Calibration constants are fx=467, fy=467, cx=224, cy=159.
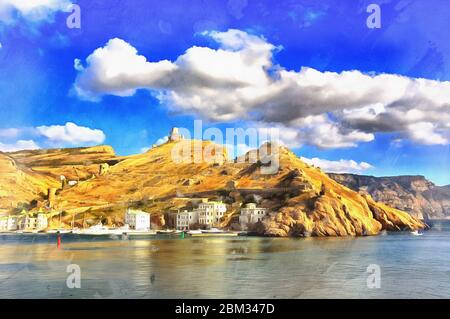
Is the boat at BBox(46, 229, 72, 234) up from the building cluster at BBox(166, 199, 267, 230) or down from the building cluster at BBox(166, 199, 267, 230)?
down

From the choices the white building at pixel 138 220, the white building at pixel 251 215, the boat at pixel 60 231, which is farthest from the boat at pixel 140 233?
the white building at pixel 251 215

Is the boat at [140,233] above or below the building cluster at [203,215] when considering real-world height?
below

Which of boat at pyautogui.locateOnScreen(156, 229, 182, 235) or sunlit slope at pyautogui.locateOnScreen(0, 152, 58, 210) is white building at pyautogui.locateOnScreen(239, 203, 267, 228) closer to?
boat at pyautogui.locateOnScreen(156, 229, 182, 235)

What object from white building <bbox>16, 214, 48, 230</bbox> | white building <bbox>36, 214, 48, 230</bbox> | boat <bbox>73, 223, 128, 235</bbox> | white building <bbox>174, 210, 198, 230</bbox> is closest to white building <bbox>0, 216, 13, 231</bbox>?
white building <bbox>16, 214, 48, 230</bbox>

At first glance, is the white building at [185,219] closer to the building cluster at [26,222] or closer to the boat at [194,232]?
the boat at [194,232]

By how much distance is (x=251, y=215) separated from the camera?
76312mm

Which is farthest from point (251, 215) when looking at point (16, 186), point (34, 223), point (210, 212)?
point (16, 186)

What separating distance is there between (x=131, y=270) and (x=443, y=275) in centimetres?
→ 1718

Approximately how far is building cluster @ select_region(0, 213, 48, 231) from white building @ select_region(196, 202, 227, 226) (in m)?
31.9

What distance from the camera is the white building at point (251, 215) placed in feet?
248

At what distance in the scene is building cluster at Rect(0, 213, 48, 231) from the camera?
89.6 m

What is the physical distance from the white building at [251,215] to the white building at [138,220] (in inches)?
718

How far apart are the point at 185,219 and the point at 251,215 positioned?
41.9 feet
